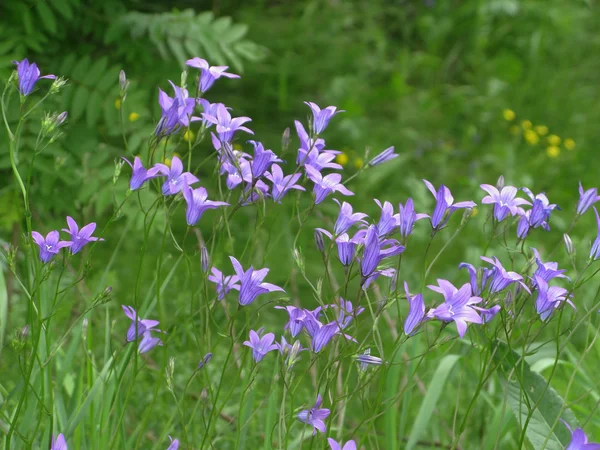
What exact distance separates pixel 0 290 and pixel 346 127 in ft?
10.4

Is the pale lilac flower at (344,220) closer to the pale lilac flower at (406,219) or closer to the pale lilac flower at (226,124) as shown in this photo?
the pale lilac flower at (406,219)

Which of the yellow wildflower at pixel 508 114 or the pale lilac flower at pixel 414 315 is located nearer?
the pale lilac flower at pixel 414 315

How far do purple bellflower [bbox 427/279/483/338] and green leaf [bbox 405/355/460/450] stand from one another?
0.61 meters

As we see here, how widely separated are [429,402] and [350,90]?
3678 millimetres

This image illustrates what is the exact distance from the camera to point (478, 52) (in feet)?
20.1

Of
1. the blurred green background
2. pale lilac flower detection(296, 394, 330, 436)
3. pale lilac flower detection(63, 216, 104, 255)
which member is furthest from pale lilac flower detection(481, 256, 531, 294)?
the blurred green background

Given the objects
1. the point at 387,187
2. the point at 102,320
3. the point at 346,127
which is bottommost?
the point at 387,187

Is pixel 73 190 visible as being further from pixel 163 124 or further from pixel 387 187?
pixel 387 187

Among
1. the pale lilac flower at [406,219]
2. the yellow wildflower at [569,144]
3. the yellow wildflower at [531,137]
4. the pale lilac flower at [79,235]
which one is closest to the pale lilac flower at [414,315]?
the pale lilac flower at [406,219]

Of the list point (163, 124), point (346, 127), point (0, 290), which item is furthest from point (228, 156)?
point (346, 127)

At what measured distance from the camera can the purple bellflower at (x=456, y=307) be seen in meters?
1.29

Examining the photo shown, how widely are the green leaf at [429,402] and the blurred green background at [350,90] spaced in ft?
2.17

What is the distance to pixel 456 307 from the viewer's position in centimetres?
135

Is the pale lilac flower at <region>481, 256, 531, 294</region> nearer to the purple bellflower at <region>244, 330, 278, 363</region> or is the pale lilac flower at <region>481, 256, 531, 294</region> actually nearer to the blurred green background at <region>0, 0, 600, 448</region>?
the purple bellflower at <region>244, 330, 278, 363</region>
